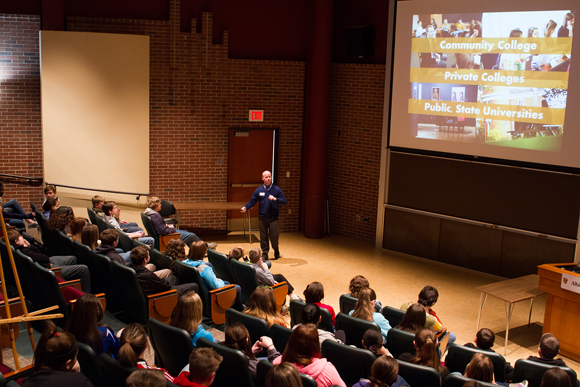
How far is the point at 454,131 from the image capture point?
903 cm

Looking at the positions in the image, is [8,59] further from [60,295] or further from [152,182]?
[60,295]

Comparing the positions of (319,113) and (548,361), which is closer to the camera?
(548,361)

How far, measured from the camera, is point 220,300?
6.08 metres

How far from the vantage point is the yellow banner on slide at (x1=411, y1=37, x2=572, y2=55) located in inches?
308

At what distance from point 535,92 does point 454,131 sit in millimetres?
1390

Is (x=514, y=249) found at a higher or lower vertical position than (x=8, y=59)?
lower

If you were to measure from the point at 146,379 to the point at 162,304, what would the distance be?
2.72m

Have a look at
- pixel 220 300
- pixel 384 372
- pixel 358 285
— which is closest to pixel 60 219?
pixel 220 300

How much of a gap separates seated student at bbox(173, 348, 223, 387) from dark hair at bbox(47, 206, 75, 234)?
4.34 m

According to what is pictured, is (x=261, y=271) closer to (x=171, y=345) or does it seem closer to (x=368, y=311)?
(x=368, y=311)

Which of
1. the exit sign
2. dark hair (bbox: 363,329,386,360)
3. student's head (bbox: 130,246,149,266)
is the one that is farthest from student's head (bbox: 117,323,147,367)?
the exit sign

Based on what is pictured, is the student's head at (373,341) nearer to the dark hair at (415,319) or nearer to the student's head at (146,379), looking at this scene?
the dark hair at (415,319)

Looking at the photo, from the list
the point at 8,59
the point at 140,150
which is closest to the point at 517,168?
the point at 140,150

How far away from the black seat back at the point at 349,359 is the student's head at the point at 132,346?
1.39 m
